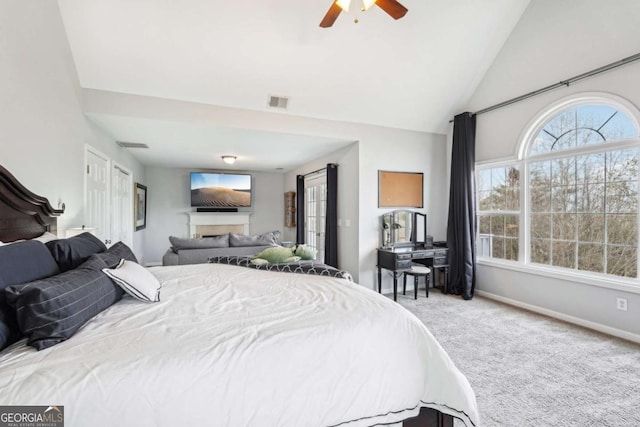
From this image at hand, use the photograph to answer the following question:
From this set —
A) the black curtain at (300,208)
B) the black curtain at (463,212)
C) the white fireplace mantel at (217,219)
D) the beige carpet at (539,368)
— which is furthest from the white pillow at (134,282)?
the white fireplace mantel at (217,219)

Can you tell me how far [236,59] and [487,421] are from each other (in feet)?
12.5

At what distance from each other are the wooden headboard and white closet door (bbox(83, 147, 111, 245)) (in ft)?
3.22

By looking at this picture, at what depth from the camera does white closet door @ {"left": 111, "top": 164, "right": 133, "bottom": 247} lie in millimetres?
4391

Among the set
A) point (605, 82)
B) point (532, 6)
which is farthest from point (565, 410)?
point (532, 6)

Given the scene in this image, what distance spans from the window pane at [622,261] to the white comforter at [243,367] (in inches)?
112

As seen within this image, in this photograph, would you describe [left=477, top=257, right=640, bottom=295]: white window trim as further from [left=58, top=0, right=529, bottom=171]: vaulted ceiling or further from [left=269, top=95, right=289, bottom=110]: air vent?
[left=269, top=95, right=289, bottom=110]: air vent

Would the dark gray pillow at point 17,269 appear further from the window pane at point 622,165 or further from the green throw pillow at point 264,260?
the window pane at point 622,165

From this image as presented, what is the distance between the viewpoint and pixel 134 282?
5.42 feet

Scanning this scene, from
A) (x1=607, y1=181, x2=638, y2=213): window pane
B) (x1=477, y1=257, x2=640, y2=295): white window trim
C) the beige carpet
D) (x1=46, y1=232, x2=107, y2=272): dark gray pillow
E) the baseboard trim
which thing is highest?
(x1=607, y1=181, x2=638, y2=213): window pane

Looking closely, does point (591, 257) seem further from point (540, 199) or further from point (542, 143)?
point (542, 143)

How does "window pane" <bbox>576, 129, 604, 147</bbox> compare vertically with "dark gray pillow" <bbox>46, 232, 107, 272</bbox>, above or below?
above

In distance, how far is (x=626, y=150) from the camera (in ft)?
9.84

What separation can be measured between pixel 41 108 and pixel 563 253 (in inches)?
211

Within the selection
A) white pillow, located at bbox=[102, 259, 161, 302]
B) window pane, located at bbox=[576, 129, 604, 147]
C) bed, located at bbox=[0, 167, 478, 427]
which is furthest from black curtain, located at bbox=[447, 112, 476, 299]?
white pillow, located at bbox=[102, 259, 161, 302]
